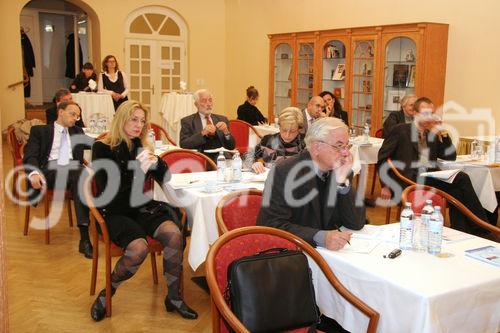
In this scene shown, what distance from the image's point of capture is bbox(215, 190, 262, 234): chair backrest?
3.02 metres

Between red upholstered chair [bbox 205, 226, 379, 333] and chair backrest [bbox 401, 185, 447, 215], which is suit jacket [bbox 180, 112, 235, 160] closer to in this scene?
chair backrest [bbox 401, 185, 447, 215]

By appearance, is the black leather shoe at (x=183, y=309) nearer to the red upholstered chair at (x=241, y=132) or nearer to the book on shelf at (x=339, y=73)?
the red upholstered chair at (x=241, y=132)

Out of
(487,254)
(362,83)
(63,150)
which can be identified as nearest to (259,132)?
(362,83)

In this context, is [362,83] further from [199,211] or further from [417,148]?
[199,211]

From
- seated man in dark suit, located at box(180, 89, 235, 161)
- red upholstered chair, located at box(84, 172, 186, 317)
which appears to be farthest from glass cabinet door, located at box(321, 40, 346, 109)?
red upholstered chair, located at box(84, 172, 186, 317)

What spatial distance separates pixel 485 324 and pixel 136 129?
2.42 meters

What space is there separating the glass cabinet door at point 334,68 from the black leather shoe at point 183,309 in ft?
20.6

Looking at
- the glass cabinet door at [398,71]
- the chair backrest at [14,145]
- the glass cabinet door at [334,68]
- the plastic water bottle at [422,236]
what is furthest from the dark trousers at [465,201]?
the glass cabinet door at [334,68]

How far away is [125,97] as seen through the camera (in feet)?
31.5

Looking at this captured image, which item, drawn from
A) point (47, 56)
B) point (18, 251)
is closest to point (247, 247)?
point (18, 251)

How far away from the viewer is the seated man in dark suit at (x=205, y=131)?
17.9 ft

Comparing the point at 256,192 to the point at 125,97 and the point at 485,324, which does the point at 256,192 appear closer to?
the point at 485,324

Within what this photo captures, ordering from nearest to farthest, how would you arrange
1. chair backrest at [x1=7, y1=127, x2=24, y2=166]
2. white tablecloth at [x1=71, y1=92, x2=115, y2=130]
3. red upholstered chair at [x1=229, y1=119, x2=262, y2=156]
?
chair backrest at [x1=7, y1=127, x2=24, y2=166]
red upholstered chair at [x1=229, y1=119, x2=262, y2=156]
white tablecloth at [x1=71, y1=92, x2=115, y2=130]

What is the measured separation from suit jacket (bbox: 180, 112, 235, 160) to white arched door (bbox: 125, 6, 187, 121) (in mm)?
6285
